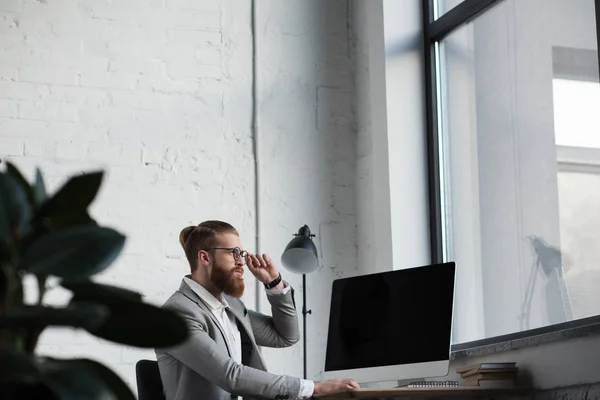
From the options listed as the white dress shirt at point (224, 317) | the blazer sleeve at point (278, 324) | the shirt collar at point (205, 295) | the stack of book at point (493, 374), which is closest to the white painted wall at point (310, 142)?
the blazer sleeve at point (278, 324)

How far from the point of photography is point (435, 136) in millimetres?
4262

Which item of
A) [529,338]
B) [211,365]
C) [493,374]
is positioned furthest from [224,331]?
[529,338]

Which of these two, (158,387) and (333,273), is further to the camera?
(333,273)

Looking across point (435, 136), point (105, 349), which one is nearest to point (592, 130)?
point (435, 136)

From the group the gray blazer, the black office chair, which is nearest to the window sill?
the gray blazer

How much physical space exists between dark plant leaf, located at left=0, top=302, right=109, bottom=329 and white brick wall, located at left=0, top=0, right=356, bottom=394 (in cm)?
342

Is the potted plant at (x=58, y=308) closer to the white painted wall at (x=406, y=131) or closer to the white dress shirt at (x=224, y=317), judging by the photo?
the white dress shirt at (x=224, y=317)

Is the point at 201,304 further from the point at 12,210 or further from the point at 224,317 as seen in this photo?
Result: the point at 12,210

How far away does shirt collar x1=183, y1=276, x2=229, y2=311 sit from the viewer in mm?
3346

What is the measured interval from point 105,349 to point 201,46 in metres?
1.42

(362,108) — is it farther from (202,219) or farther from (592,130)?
(592,130)

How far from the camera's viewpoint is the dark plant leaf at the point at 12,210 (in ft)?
1.84

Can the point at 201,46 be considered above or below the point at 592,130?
above

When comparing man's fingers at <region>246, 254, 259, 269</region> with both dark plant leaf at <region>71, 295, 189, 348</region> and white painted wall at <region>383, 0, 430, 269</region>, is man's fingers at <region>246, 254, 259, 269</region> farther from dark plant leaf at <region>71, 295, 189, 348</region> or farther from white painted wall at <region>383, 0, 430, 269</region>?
dark plant leaf at <region>71, 295, 189, 348</region>
